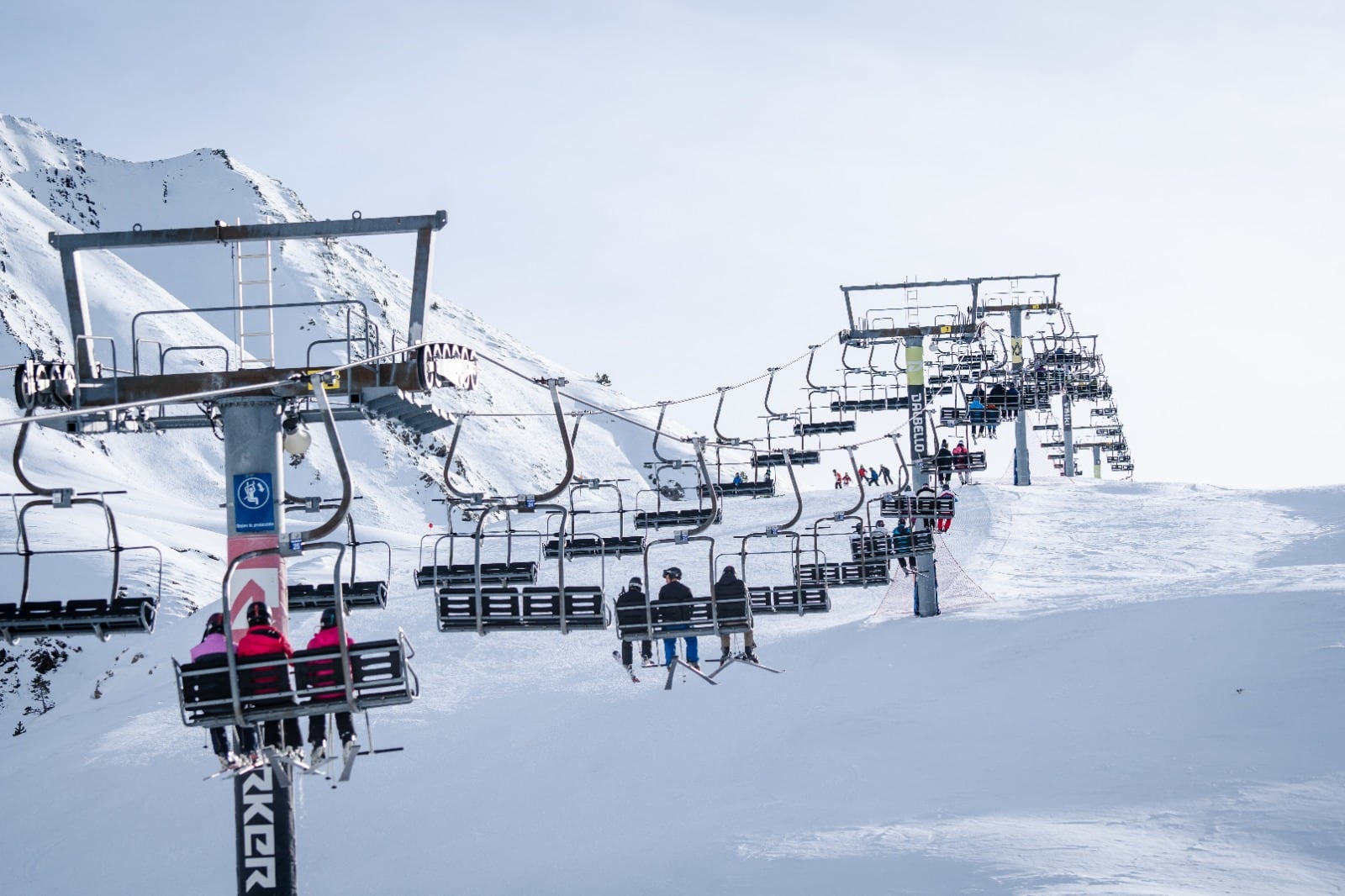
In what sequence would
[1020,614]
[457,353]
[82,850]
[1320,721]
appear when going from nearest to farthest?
[457,353] → [1320,721] → [82,850] → [1020,614]

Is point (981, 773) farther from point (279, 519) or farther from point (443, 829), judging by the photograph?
point (279, 519)

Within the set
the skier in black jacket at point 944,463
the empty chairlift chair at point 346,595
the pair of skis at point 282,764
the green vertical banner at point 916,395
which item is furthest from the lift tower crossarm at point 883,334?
the pair of skis at point 282,764

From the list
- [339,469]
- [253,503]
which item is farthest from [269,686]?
[253,503]

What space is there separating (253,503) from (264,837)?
144 inches

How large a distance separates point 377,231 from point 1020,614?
1576cm

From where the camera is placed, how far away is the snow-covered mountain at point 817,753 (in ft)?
46.7

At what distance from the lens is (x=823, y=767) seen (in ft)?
60.8

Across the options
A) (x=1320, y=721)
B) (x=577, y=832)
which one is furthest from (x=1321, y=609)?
(x=577, y=832)

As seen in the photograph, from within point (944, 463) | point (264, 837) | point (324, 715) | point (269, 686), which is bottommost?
point (264, 837)

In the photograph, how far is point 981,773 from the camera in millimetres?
17188

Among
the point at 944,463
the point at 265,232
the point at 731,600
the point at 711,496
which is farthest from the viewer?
the point at 944,463

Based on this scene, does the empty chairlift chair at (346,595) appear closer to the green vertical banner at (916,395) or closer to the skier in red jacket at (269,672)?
the skier in red jacket at (269,672)

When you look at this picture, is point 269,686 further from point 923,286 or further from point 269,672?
point 923,286

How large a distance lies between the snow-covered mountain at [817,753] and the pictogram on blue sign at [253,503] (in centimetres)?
412
